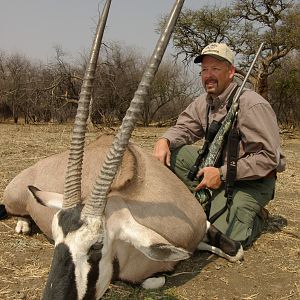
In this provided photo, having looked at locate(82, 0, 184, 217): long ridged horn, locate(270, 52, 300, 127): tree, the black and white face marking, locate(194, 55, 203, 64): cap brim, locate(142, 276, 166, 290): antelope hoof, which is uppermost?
locate(194, 55, 203, 64): cap brim

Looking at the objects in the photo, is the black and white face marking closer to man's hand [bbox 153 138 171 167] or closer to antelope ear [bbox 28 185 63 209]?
antelope ear [bbox 28 185 63 209]

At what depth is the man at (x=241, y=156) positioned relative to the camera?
4629 millimetres

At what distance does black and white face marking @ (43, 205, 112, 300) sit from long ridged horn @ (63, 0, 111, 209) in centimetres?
12

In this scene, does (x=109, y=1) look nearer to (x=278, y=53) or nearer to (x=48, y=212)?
(x=48, y=212)

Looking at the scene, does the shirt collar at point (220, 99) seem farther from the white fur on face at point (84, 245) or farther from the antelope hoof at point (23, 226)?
the white fur on face at point (84, 245)

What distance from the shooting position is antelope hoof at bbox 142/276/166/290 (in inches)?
142

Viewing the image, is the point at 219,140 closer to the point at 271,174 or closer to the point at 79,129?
the point at 271,174

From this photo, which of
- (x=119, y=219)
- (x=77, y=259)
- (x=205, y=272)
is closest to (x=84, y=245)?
(x=77, y=259)

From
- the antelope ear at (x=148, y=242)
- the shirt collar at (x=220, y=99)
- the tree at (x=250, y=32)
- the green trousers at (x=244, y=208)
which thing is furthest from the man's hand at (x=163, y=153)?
the tree at (x=250, y=32)

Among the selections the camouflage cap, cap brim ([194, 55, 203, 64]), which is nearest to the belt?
the camouflage cap

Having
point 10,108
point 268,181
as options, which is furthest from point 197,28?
point 268,181

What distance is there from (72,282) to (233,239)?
2.18 meters

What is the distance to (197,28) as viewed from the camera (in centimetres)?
A: 2586

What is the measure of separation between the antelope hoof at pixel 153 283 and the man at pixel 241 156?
1.24 m
